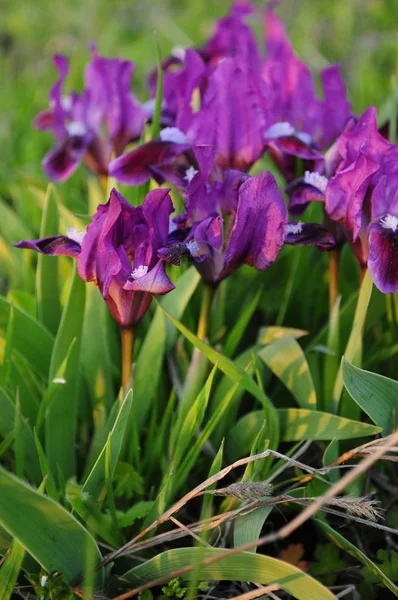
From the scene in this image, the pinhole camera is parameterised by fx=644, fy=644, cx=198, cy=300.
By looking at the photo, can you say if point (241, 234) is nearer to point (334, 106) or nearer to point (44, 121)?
point (334, 106)

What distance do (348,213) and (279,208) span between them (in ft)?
0.44

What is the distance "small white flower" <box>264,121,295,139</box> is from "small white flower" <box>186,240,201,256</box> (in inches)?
14.1

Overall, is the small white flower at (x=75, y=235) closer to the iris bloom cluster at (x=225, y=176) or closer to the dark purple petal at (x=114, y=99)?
the iris bloom cluster at (x=225, y=176)

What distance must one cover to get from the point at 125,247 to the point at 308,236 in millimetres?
313

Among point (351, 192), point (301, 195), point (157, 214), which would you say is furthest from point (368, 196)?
point (157, 214)

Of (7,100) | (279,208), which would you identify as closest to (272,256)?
(279,208)

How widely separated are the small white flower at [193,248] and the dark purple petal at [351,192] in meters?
0.24

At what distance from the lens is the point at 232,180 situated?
1.10m

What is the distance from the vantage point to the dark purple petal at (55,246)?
1033 mm

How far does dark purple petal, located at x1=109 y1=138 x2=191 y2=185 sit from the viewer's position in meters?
1.20

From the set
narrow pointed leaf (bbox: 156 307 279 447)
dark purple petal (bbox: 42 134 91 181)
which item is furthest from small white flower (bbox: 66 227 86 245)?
dark purple petal (bbox: 42 134 91 181)

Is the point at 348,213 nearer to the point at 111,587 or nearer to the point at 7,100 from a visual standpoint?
the point at 111,587

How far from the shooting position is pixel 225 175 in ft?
3.64

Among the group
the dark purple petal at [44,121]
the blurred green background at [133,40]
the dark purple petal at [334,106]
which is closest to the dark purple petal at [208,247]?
the dark purple petal at [334,106]
